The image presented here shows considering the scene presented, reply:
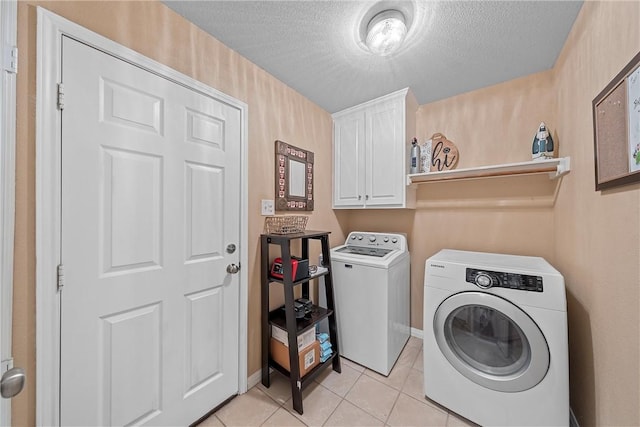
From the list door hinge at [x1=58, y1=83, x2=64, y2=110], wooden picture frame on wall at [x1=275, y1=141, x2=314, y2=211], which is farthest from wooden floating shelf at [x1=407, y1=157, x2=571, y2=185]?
door hinge at [x1=58, y1=83, x2=64, y2=110]

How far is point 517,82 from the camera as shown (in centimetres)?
185

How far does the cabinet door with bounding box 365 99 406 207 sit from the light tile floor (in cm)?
139

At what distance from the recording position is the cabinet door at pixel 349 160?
88.9 inches

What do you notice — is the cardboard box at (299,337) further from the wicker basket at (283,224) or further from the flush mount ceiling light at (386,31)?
the flush mount ceiling light at (386,31)

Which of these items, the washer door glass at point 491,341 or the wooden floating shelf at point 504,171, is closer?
the washer door glass at point 491,341

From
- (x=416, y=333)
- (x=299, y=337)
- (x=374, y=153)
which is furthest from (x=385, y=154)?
(x=416, y=333)

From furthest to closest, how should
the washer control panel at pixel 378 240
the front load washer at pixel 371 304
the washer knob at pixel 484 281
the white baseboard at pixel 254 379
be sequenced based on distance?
the washer control panel at pixel 378 240
the front load washer at pixel 371 304
the white baseboard at pixel 254 379
the washer knob at pixel 484 281

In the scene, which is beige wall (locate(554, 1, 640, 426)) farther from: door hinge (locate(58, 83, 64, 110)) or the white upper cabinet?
door hinge (locate(58, 83, 64, 110))

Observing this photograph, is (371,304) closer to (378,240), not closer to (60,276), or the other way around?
(378,240)

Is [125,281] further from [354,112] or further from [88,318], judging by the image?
[354,112]

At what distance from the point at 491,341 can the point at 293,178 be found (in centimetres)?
173

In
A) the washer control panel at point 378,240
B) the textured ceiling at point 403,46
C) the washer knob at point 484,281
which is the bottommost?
the washer knob at point 484,281

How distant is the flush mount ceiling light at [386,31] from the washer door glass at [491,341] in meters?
1.53

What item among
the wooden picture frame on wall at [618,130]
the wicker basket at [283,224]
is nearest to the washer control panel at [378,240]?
the wicker basket at [283,224]
